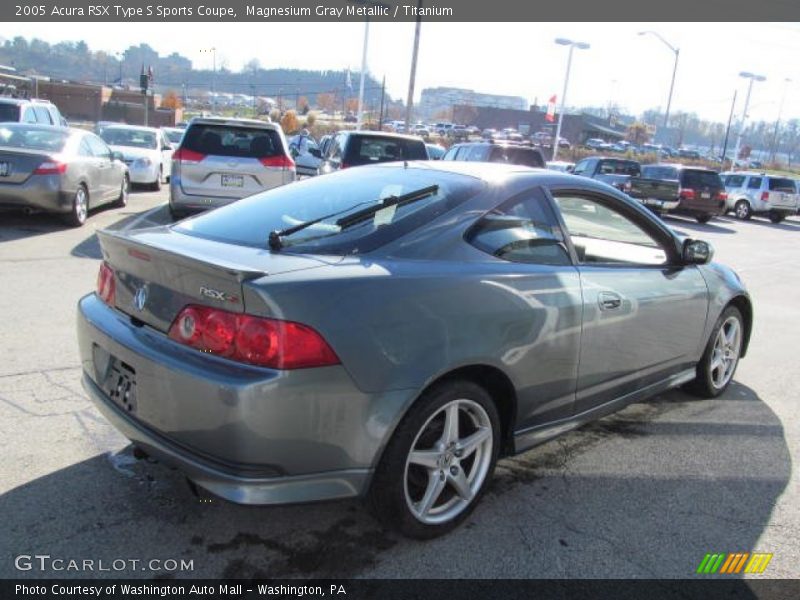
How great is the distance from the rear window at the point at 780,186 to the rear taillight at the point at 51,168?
2392 centimetres

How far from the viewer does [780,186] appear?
2483 cm

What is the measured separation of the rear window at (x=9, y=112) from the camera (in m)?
13.0

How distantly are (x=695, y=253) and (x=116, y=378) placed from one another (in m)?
3.45

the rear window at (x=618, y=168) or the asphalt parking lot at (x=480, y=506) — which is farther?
the rear window at (x=618, y=168)

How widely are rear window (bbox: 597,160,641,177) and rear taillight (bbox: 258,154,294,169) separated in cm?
1554

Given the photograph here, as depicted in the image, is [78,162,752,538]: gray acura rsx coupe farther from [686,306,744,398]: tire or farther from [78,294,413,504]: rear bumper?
[686,306,744,398]: tire

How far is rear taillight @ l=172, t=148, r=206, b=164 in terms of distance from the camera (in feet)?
29.6

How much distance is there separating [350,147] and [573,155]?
168 feet

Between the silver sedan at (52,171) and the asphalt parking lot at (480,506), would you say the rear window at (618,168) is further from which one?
the asphalt parking lot at (480,506)

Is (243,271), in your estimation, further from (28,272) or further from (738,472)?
(28,272)

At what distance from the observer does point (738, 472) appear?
380 cm

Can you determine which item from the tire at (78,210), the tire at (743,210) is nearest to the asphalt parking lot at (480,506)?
the tire at (78,210)

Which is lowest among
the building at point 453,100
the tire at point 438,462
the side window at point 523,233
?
the tire at point 438,462

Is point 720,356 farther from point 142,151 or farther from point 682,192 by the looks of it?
point 682,192
